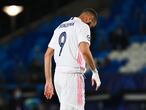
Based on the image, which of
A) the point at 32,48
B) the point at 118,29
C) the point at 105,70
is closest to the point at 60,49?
the point at 105,70

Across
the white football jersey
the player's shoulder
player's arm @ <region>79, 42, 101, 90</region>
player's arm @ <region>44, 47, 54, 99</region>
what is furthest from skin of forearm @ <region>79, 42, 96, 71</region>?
player's arm @ <region>44, 47, 54, 99</region>

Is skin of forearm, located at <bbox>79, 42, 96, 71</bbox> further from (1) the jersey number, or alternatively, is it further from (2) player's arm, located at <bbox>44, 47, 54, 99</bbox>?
(2) player's arm, located at <bbox>44, 47, 54, 99</bbox>

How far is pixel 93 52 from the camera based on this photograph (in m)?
18.0

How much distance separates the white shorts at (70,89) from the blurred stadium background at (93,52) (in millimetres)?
5969

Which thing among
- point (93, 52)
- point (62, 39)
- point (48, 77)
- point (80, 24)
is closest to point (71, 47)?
point (62, 39)

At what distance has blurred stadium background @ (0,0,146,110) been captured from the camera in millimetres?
14859

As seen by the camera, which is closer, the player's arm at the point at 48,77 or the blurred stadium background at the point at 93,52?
the player's arm at the point at 48,77

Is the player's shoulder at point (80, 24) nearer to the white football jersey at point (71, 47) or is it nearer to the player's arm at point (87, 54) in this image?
the white football jersey at point (71, 47)

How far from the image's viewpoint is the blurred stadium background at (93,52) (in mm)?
14859

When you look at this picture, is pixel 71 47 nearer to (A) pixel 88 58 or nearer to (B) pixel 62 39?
(B) pixel 62 39

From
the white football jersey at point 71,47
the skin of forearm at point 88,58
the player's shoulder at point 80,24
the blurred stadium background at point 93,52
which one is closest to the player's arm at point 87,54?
the skin of forearm at point 88,58

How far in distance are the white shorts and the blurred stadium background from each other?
5969mm

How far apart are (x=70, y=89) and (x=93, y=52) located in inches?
457

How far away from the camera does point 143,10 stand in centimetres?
1809
